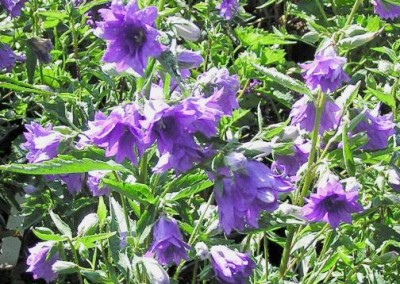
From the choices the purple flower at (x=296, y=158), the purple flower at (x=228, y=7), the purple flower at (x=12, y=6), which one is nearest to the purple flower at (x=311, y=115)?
the purple flower at (x=296, y=158)

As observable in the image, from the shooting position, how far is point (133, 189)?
1.51 m

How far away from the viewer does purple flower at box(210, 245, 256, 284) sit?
1.67m

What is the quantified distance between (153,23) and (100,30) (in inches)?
4.0

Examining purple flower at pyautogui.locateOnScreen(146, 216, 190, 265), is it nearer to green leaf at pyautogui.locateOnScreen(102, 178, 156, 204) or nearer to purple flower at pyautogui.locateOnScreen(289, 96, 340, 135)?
green leaf at pyautogui.locateOnScreen(102, 178, 156, 204)

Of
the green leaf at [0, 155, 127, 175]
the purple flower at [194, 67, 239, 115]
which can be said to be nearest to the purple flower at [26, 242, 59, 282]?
the green leaf at [0, 155, 127, 175]

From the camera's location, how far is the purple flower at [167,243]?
5.05 feet

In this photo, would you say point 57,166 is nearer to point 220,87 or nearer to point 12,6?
point 220,87

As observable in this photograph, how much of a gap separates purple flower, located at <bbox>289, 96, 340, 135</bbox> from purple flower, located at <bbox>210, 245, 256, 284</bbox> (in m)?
0.36

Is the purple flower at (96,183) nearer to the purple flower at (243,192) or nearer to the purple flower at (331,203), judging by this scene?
the purple flower at (243,192)

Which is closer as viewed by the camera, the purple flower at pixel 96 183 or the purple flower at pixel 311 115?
the purple flower at pixel 96 183

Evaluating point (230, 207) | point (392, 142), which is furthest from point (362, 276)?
point (230, 207)

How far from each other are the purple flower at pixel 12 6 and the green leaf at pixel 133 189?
3.88ft

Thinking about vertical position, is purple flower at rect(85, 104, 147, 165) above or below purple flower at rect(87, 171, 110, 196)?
above

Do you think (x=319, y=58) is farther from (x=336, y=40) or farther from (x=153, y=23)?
(x=153, y=23)
